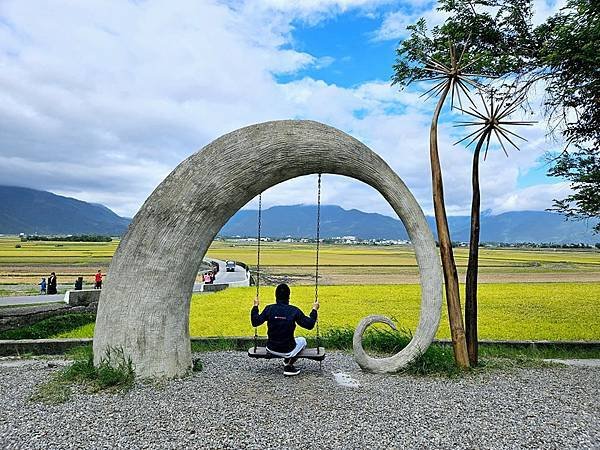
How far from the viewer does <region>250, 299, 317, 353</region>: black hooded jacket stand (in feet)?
22.7

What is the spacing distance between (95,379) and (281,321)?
2464mm

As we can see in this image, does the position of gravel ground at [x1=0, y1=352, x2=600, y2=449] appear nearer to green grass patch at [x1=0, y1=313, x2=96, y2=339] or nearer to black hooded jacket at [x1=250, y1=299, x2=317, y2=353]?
black hooded jacket at [x1=250, y1=299, x2=317, y2=353]

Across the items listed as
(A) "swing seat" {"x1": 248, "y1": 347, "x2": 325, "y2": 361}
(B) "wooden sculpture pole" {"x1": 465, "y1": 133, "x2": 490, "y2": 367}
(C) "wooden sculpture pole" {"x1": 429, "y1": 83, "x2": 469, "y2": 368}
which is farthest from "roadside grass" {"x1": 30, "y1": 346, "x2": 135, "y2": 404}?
(B) "wooden sculpture pole" {"x1": 465, "y1": 133, "x2": 490, "y2": 367}

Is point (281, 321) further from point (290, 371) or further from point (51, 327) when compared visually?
point (51, 327)

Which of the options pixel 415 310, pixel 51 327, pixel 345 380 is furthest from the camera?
pixel 415 310

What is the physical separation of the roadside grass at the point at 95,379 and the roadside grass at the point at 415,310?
18.3 feet

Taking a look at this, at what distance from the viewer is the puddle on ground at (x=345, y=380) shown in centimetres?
664

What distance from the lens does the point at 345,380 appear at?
6859 mm

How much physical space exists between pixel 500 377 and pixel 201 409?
4301 mm

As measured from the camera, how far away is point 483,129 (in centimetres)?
792

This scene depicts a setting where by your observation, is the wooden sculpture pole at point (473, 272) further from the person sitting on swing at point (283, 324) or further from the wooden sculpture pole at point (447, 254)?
the person sitting on swing at point (283, 324)

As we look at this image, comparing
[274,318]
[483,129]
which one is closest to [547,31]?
[483,129]

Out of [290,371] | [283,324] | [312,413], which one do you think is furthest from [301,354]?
[312,413]

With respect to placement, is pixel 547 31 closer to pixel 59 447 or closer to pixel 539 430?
pixel 539 430
